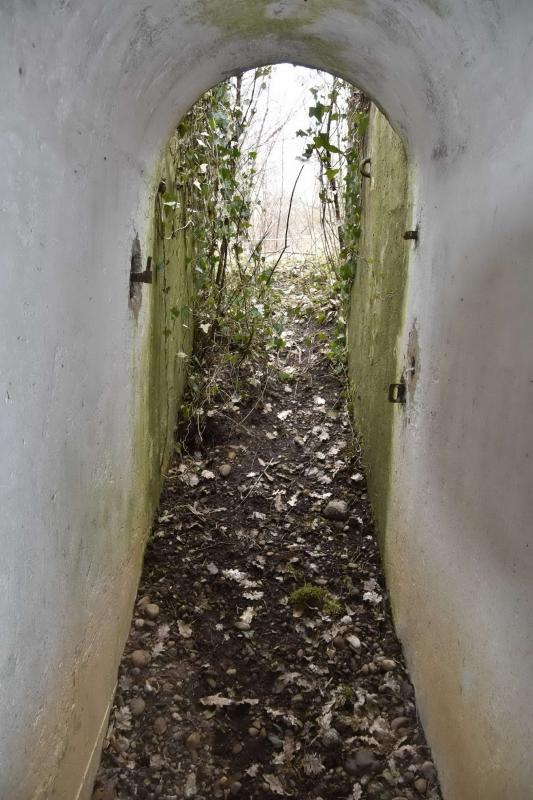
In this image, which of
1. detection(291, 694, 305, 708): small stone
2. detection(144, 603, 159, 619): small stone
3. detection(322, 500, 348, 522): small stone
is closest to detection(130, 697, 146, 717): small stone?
detection(144, 603, 159, 619): small stone

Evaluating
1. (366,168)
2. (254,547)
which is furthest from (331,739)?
(366,168)

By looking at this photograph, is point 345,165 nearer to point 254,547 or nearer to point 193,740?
point 254,547

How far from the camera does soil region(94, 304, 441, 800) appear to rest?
293 centimetres

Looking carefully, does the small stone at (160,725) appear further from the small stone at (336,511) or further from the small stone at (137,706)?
the small stone at (336,511)

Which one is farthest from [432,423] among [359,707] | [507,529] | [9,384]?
[9,384]

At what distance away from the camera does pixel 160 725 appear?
3.16 meters

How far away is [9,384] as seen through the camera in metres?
1.59

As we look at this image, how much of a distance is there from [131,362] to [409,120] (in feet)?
6.80

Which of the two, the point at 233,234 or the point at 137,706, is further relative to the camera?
the point at 233,234

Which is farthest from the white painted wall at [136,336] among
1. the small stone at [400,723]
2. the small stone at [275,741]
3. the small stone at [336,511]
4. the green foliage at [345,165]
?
the green foliage at [345,165]

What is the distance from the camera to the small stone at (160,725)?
10.3ft

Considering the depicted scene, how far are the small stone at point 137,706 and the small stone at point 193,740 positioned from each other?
32cm

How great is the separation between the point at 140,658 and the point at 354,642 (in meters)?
1.31

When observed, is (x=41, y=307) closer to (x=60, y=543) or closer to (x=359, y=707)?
(x=60, y=543)
